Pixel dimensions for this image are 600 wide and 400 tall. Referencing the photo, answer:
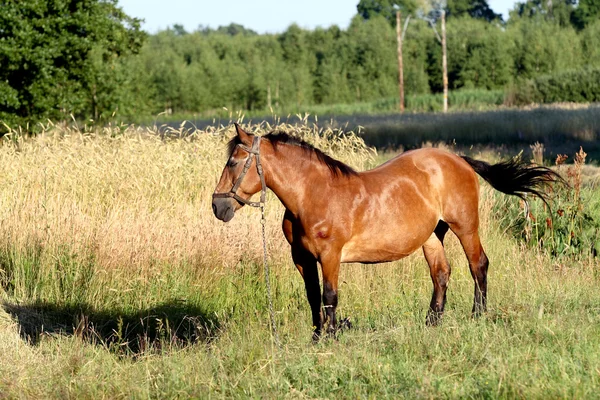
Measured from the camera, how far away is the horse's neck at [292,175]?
6676 mm

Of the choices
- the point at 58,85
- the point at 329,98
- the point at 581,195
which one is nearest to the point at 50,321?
the point at 581,195

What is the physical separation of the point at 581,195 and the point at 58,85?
15.8m

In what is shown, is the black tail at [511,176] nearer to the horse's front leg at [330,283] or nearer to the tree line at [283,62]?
the horse's front leg at [330,283]

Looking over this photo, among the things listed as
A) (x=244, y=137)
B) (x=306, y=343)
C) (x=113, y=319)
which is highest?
(x=244, y=137)

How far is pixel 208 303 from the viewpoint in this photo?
9.22 m

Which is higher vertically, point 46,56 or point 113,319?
point 46,56

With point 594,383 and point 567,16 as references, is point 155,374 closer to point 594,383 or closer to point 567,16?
point 594,383

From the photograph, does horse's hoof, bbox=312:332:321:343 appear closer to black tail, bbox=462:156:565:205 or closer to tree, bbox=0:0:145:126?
black tail, bbox=462:156:565:205

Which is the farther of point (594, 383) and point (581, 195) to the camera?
point (581, 195)

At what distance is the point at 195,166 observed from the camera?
41.5 feet

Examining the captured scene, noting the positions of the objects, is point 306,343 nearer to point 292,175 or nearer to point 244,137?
point 292,175

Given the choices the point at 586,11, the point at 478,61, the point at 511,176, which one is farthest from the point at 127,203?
the point at 586,11

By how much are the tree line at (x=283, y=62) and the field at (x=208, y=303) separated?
31.3 feet

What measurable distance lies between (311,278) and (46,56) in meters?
15.8
